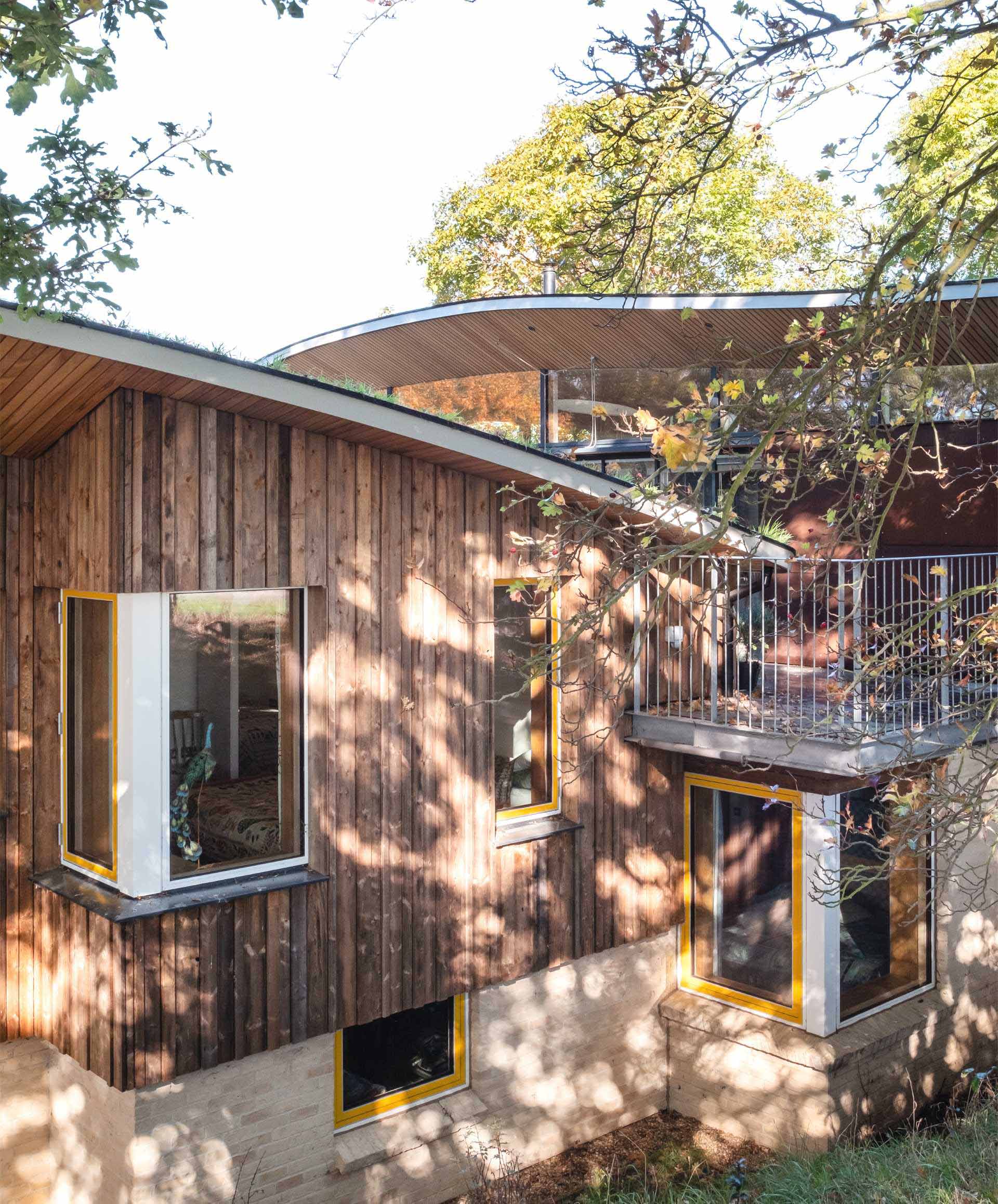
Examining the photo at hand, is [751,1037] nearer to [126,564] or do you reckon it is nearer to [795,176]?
[126,564]

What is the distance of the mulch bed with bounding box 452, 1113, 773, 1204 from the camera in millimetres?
7465

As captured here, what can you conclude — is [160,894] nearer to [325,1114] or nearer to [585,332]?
[325,1114]

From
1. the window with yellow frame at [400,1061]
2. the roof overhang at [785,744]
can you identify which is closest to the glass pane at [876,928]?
the roof overhang at [785,744]

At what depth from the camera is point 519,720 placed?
766 cm

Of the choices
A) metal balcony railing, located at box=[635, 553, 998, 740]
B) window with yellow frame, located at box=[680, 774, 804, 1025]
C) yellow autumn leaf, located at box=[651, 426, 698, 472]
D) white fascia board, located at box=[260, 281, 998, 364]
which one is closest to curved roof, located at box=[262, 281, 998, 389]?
white fascia board, located at box=[260, 281, 998, 364]

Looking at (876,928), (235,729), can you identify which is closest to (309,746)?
(235,729)

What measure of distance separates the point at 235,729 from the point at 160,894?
953 mm

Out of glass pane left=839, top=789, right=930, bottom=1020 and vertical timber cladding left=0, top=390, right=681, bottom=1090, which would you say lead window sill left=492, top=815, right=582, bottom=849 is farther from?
glass pane left=839, top=789, right=930, bottom=1020

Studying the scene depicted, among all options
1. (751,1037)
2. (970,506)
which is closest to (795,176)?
(970,506)

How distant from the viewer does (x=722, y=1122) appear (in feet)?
26.6

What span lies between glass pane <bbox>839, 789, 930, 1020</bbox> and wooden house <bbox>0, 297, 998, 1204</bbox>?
3cm

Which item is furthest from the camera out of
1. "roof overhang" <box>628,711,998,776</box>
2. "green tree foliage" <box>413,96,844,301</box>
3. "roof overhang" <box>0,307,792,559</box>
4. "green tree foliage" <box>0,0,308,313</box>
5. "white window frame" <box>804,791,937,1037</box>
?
"green tree foliage" <box>413,96,844,301</box>

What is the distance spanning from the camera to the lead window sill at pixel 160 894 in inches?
227

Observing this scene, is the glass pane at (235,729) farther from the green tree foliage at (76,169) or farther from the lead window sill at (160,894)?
the green tree foliage at (76,169)
